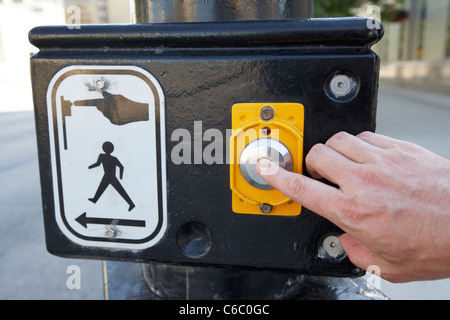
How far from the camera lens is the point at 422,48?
14.1 m

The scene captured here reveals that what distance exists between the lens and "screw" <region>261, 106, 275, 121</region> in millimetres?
598

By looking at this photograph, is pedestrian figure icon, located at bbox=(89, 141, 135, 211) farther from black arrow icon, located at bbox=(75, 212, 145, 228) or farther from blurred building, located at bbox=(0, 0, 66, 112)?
blurred building, located at bbox=(0, 0, 66, 112)

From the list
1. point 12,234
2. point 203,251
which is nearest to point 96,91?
point 203,251

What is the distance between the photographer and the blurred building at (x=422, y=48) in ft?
34.7

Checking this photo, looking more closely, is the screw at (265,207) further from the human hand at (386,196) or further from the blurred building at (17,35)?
the blurred building at (17,35)

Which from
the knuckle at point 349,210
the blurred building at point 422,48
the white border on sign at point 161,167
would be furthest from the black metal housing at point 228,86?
the blurred building at point 422,48

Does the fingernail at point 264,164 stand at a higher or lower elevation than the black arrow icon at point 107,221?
higher

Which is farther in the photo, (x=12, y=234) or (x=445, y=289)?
(x=12, y=234)

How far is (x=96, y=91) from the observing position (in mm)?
641

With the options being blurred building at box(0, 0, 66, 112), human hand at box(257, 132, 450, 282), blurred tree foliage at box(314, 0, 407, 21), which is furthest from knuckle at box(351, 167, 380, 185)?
blurred building at box(0, 0, 66, 112)

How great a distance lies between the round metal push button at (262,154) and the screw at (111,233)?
264 millimetres

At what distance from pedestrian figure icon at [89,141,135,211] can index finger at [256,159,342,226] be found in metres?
0.24
